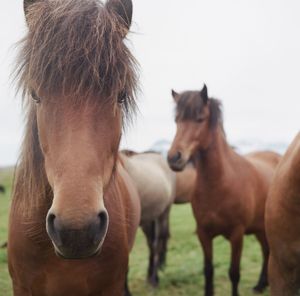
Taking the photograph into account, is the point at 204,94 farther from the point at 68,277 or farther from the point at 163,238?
the point at 68,277

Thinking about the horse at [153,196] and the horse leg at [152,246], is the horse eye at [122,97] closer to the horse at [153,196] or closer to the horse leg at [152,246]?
the horse at [153,196]

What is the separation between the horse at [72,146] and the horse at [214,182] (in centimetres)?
230

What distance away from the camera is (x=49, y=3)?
2.02 meters

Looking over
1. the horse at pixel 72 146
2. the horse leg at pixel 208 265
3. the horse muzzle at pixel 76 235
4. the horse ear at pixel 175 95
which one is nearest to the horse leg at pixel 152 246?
the horse leg at pixel 208 265

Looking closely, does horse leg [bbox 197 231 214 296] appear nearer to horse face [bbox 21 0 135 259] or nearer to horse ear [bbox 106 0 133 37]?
horse face [bbox 21 0 135 259]

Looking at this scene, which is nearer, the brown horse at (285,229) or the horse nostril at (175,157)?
the brown horse at (285,229)

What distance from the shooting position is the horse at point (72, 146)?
1529 mm

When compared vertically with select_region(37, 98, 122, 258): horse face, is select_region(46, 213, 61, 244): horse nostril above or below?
below

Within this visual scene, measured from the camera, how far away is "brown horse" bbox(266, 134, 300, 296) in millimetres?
2396

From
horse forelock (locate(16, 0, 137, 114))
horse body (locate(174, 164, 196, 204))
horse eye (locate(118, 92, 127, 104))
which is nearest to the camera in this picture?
horse forelock (locate(16, 0, 137, 114))

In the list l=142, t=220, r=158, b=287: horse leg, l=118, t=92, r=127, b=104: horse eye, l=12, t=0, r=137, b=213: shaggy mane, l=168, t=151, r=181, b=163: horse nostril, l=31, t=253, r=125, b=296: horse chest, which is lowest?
l=142, t=220, r=158, b=287: horse leg

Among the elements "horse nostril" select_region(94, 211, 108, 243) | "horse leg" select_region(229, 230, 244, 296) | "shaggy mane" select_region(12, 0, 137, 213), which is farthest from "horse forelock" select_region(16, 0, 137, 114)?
"horse leg" select_region(229, 230, 244, 296)

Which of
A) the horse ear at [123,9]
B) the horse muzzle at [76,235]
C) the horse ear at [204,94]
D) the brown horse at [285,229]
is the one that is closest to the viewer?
the horse muzzle at [76,235]

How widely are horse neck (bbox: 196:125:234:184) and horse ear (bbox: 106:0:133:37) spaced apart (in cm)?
289
